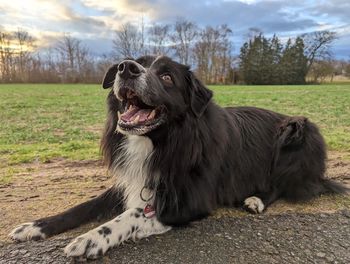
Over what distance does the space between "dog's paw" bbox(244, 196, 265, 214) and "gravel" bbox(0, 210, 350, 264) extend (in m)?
0.22

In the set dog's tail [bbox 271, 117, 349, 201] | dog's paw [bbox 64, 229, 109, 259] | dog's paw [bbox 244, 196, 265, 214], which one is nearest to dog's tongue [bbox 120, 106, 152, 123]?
dog's paw [bbox 64, 229, 109, 259]

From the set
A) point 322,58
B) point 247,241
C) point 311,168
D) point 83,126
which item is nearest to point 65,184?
point 247,241

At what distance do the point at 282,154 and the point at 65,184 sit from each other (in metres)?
2.70

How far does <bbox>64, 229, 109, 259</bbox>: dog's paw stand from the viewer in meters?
2.40

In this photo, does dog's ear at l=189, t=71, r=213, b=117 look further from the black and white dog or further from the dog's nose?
the dog's nose

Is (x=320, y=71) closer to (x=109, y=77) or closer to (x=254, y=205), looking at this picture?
(x=254, y=205)

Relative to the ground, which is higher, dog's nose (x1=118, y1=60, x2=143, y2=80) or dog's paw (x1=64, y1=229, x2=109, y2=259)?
dog's nose (x1=118, y1=60, x2=143, y2=80)

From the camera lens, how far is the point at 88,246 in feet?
8.00

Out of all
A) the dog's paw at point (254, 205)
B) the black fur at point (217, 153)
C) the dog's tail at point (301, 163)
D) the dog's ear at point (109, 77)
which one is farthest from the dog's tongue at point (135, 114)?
the dog's tail at point (301, 163)

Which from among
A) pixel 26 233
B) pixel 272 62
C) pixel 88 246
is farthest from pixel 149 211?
pixel 272 62

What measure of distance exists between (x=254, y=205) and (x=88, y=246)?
1709 millimetres

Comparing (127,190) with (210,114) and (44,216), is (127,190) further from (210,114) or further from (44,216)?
(210,114)

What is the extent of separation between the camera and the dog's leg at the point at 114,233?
2.42 meters

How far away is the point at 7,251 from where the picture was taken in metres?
2.49
